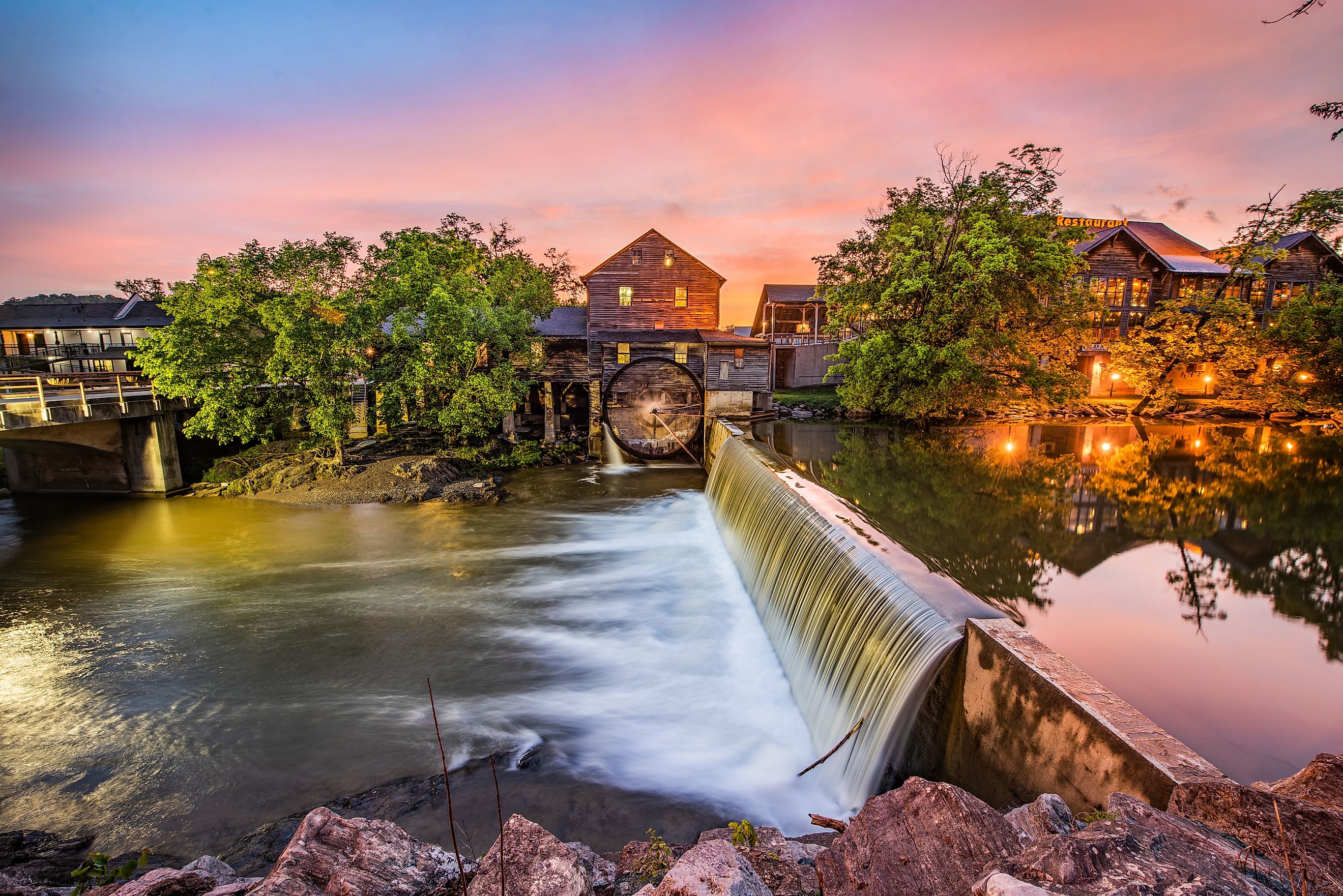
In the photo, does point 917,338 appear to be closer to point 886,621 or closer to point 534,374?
point 534,374

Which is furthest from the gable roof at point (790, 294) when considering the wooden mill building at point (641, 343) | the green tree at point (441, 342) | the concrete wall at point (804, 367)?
the green tree at point (441, 342)

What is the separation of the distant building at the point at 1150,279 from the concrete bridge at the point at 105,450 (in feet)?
136

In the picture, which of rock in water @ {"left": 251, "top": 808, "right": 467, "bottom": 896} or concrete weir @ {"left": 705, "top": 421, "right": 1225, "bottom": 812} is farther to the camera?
concrete weir @ {"left": 705, "top": 421, "right": 1225, "bottom": 812}

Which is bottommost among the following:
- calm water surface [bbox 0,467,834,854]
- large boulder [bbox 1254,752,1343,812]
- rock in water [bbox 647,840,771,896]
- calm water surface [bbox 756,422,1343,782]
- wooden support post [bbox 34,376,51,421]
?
calm water surface [bbox 0,467,834,854]

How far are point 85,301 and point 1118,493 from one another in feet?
176

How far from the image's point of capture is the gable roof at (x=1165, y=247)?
32.8 m

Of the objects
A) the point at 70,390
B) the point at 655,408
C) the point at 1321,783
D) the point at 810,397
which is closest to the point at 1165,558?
the point at 1321,783

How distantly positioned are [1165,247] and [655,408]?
3513 cm

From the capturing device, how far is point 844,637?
6.50 metres

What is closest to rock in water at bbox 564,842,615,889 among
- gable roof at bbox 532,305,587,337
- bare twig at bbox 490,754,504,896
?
bare twig at bbox 490,754,504,896

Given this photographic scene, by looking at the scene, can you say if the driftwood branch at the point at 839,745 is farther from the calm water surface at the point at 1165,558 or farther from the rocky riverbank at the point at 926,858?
the calm water surface at the point at 1165,558

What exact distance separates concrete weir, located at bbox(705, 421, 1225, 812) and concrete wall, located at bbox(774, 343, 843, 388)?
2641 cm

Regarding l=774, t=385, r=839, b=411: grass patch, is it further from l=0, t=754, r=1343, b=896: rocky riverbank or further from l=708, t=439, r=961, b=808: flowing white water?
l=0, t=754, r=1343, b=896: rocky riverbank

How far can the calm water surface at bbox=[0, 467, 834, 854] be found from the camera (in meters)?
5.70
